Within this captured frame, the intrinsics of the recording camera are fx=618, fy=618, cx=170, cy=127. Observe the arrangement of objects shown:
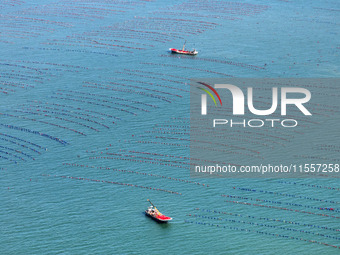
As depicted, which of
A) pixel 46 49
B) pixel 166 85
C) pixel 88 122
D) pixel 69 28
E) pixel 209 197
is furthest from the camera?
pixel 69 28

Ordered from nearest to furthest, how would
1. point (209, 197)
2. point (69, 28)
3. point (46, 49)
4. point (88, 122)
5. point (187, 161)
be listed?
point (209, 197), point (187, 161), point (88, 122), point (46, 49), point (69, 28)

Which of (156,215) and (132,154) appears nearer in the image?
(156,215)

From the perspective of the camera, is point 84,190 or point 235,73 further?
point 235,73

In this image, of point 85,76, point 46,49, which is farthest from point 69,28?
point 85,76

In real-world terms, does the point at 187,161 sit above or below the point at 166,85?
below

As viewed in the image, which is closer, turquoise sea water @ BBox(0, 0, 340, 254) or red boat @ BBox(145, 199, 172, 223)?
turquoise sea water @ BBox(0, 0, 340, 254)

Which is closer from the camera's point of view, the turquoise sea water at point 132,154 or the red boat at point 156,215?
the turquoise sea water at point 132,154

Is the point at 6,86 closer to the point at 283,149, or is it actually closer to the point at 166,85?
the point at 166,85

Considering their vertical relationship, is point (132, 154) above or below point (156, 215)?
above
